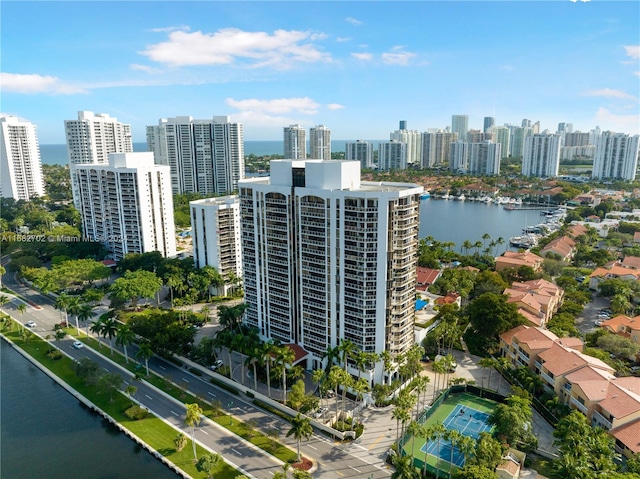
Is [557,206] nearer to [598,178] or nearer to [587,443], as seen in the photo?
[598,178]

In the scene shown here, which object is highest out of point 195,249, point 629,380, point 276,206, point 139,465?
point 276,206

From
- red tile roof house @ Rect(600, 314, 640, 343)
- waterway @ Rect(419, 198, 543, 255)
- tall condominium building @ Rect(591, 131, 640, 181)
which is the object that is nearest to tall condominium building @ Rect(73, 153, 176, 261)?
waterway @ Rect(419, 198, 543, 255)

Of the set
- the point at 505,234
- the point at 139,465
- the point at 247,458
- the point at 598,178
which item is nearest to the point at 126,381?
the point at 139,465

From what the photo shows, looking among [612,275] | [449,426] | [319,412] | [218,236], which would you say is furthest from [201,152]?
[449,426]

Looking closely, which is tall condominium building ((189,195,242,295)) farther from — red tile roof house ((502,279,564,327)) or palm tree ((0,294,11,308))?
red tile roof house ((502,279,564,327))

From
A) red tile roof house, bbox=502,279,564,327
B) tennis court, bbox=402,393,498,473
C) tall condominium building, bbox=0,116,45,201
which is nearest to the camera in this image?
tennis court, bbox=402,393,498,473

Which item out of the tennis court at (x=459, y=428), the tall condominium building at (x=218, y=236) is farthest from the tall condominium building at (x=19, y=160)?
the tennis court at (x=459, y=428)
